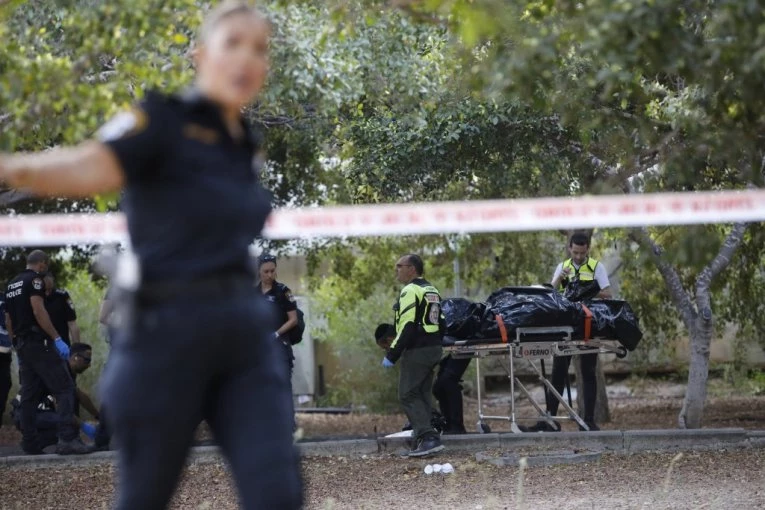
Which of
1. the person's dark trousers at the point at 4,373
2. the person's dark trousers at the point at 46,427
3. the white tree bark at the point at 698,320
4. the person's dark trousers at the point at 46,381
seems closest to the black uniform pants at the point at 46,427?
the person's dark trousers at the point at 46,427

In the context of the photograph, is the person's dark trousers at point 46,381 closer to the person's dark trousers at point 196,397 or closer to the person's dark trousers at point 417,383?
the person's dark trousers at point 417,383

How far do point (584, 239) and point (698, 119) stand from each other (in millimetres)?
5316

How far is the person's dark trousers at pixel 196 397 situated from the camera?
3.02 metres

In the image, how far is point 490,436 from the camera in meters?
11.1

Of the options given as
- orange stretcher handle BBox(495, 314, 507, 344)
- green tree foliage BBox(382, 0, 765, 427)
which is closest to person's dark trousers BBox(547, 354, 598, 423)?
orange stretcher handle BBox(495, 314, 507, 344)

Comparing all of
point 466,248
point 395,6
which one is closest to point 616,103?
point 395,6

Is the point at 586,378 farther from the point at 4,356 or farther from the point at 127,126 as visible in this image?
the point at 127,126

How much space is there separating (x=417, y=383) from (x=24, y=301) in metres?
3.71

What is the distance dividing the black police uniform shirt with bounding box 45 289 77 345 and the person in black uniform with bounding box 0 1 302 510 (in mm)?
8678

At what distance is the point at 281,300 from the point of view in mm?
11180

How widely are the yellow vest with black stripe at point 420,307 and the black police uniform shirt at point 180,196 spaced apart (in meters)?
7.58

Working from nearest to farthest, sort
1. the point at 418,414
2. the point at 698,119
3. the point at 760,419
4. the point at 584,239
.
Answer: the point at 698,119 → the point at 418,414 → the point at 584,239 → the point at 760,419

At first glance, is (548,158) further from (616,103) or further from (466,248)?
(466,248)

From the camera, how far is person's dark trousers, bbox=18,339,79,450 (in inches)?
441
